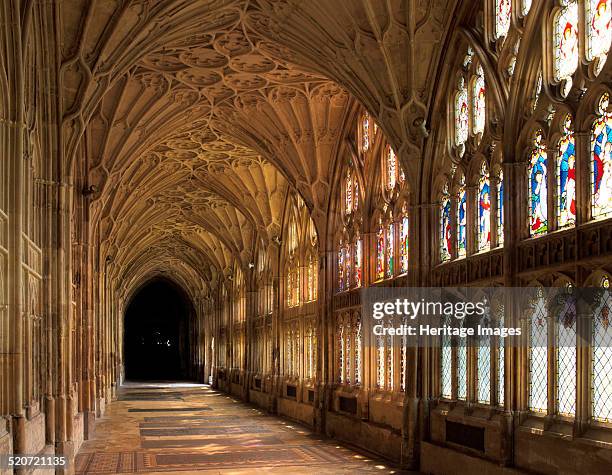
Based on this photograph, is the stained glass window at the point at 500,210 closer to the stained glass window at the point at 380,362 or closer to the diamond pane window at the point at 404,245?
the diamond pane window at the point at 404,245

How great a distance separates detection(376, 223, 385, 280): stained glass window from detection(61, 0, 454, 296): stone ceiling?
3.52 m

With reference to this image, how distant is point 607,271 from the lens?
10422 mm

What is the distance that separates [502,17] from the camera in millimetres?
13867

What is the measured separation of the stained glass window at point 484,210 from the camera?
14.4 metres

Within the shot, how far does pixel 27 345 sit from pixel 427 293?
7.74 m

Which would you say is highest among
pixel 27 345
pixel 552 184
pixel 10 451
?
pixel 552 184

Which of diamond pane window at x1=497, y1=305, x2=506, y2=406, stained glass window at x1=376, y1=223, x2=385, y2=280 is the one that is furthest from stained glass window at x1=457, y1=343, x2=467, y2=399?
stained glass window at x1=376, y1=223, x2=385, y2=280

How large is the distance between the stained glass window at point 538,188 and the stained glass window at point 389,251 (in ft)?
22.4

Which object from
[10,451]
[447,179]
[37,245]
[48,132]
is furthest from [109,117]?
[10,451]

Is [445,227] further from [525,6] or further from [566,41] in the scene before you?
[566,41]

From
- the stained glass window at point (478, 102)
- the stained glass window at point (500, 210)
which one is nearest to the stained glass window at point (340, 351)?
the stained glass window at point (478, 102)

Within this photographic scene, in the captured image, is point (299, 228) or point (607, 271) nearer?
point (607, 271)

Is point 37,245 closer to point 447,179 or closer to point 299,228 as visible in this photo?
point 447,179

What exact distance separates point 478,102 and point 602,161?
444 centimetres
